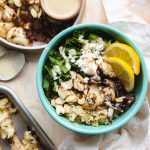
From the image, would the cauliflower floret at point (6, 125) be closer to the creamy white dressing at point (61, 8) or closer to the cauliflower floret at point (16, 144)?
the cauliflower floret at point (16, 144)

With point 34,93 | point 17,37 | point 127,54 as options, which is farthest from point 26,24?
point 127,54

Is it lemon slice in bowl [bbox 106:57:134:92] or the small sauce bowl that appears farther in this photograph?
the small sauce bowl

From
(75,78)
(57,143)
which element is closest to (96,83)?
(75,78)

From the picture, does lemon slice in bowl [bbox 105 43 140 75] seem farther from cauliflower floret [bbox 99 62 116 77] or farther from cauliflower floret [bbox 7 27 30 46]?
cauliflower floret [bbox 7 27 30 46]

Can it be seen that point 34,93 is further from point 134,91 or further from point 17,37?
point 134,91

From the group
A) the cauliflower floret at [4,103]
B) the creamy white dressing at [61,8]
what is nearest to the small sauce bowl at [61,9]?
the creamy white dressing at [61,8]

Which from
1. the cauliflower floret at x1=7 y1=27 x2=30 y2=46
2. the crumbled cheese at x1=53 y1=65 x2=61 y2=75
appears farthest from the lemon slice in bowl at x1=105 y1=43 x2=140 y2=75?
the cauliflower floret at x1=7 y1=27 x2=30 y2=46

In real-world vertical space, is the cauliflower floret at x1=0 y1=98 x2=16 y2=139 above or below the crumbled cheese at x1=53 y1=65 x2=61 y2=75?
below

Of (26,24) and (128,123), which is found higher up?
(26,24)
